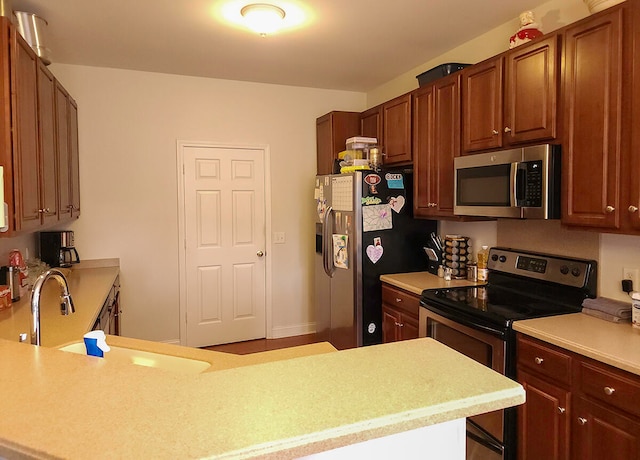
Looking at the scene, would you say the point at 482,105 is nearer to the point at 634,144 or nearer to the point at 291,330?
the point at 634,144

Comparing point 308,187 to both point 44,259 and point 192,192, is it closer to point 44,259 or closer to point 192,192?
point 192,192

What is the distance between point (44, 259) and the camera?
3.49 m

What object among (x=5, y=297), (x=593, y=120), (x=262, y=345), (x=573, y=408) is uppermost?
(x=593, y=120)

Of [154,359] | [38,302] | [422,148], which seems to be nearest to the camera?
[38,302]

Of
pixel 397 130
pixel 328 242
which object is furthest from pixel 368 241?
pixel 397 130

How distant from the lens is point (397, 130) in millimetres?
3521

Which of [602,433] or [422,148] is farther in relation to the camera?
[422,148]

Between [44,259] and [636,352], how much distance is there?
3967 mm

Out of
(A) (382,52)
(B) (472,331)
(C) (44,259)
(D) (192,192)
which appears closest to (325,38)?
(A) (382,52)

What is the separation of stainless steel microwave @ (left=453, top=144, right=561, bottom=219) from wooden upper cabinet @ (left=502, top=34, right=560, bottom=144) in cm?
11

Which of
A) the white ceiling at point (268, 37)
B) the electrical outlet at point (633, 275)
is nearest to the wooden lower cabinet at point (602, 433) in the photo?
the electrical outlet at point (633, 275)

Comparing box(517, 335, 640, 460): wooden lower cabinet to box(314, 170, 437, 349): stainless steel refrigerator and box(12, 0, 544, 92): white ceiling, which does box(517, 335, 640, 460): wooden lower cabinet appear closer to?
box(314, 170, 437, 349): stainless steel refrigerator

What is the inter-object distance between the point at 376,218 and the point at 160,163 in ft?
6.98

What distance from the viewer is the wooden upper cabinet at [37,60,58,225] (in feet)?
7.95
